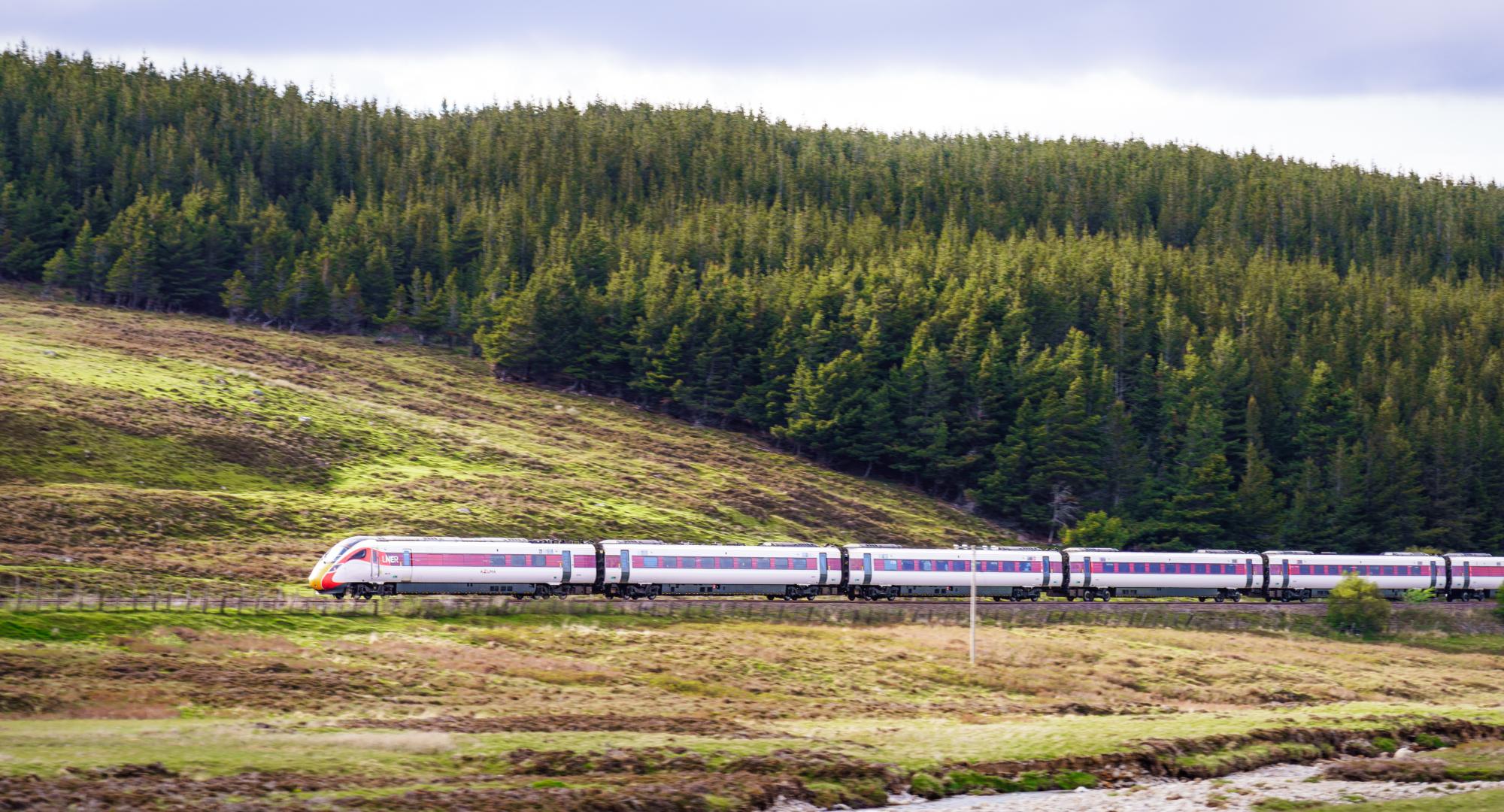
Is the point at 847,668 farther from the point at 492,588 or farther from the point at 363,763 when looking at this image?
the point at 363,763

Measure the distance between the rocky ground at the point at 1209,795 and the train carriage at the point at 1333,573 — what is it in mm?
41012

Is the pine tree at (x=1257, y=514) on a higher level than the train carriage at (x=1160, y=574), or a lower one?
higher

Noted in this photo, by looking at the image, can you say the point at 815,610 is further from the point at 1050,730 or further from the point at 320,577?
the point at 320,577

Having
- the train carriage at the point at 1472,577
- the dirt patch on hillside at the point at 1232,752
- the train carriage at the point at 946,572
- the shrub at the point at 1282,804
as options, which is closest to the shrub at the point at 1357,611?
the train carriage at the point at 1472,577

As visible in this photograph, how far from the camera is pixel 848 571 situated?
248 ft

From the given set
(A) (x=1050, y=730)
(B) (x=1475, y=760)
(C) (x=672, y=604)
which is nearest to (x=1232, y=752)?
(A) (x=1050, y=730)

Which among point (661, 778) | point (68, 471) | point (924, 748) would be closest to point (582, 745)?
point (661, 778)

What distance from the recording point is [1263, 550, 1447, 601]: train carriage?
8706cm

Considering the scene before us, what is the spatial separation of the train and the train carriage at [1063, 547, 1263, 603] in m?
0.06

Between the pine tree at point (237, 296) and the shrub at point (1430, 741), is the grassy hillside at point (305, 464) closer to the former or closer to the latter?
the pine tree at point (237, 296)

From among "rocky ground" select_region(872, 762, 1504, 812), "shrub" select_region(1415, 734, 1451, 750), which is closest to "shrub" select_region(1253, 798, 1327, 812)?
"rocky ground" select_region(872, 762, 1504, 812)

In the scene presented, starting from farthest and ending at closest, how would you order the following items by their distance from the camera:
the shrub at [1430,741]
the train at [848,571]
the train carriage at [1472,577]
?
the train carriage at [1472,577], the train at [848,571], the shrub at [1430,741]

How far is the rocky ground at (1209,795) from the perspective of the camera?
4205cm

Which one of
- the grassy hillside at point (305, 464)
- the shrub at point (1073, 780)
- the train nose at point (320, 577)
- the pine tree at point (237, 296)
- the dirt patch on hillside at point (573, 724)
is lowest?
the shrub at point (1073, 780)
